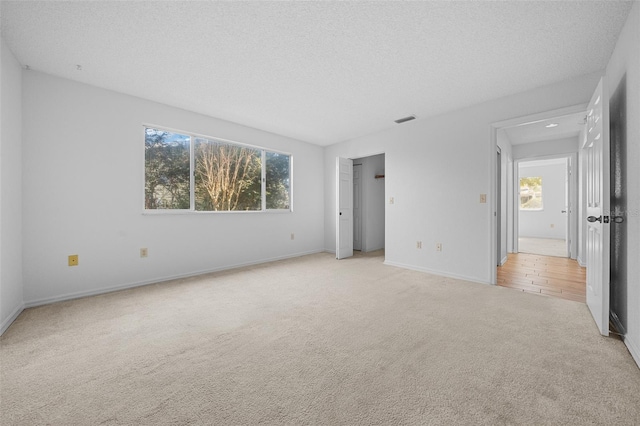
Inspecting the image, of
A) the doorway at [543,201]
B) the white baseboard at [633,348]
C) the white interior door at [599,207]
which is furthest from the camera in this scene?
the doorway at [543,201]

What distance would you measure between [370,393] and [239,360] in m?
0.86

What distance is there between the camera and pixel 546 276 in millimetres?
3775

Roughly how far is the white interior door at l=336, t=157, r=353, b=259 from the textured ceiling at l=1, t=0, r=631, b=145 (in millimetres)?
1969

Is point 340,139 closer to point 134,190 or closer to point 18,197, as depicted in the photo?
point 134,190

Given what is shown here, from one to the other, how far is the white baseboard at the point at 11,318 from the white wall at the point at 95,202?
0.13 metres

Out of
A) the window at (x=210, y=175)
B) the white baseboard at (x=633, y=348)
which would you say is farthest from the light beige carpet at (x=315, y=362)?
the window at (x=210, y=175)

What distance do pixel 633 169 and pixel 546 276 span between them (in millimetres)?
2484

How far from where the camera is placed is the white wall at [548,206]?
7910 mm

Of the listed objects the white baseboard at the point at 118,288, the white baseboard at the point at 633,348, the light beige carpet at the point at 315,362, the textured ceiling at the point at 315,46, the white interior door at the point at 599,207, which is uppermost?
the textured ceiling at the point at 315,46

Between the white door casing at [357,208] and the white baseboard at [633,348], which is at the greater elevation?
the white door casing at [357,208]

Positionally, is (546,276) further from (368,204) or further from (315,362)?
(315,362)

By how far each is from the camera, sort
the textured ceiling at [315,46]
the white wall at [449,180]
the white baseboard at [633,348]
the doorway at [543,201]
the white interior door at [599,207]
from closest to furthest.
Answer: the white baseboard at [633,348]
the textured ceiling at [315,46]
the white interior door at [599,207]
the white wall at [449,180]
the doorway at [543,201]

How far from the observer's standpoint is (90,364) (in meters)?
1.69

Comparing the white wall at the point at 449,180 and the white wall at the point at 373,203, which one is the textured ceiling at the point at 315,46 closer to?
the white wall at the point at 449,180
